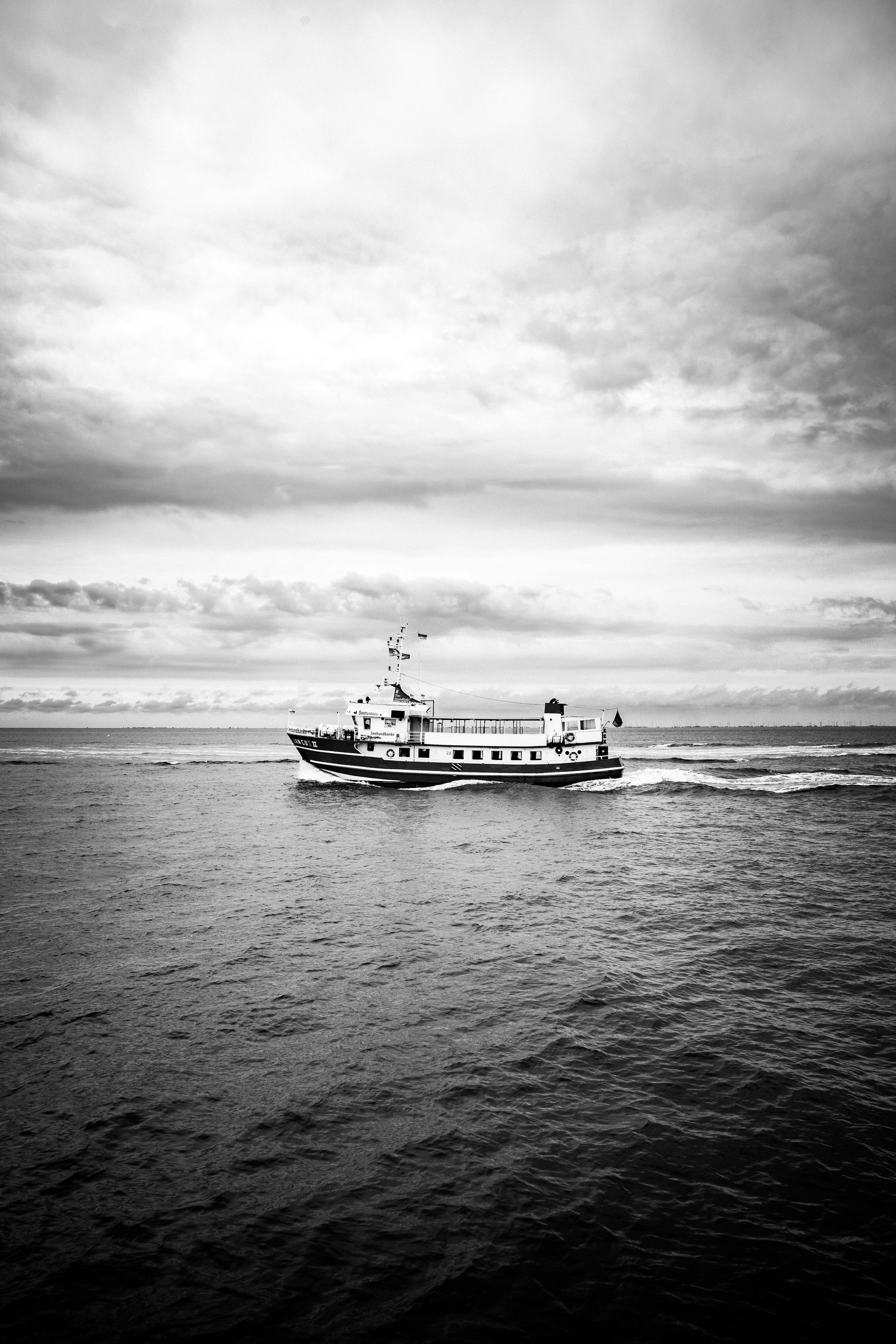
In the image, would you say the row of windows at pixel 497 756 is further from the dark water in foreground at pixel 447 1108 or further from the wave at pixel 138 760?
the wave at pixel 138 760

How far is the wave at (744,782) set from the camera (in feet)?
231

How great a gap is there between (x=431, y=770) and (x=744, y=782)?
3582 cm

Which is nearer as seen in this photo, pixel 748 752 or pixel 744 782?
pixel 744 782

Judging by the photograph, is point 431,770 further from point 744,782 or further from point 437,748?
point 744,782

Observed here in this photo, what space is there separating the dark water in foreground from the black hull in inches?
1455

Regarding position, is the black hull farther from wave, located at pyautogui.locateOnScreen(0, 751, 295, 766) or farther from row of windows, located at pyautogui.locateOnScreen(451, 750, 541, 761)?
wave, located at pyautogui.locateOnScreen(0, 751, 295, 766)

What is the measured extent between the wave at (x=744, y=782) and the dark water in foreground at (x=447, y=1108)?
4028 cm

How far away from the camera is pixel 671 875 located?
32.5 metres

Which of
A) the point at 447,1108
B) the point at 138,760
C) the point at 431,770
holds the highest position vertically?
the point at 431,770

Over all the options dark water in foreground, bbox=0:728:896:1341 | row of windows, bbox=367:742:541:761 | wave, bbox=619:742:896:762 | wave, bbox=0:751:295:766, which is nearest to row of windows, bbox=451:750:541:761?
row of windows, bbox=367:742:541:761

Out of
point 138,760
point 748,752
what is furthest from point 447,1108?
point 748,752

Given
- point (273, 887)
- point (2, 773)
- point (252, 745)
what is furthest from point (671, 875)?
point (252, 745)

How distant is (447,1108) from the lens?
41.5 feet

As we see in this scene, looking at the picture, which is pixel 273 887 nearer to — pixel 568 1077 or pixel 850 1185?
pixel 568 1077
